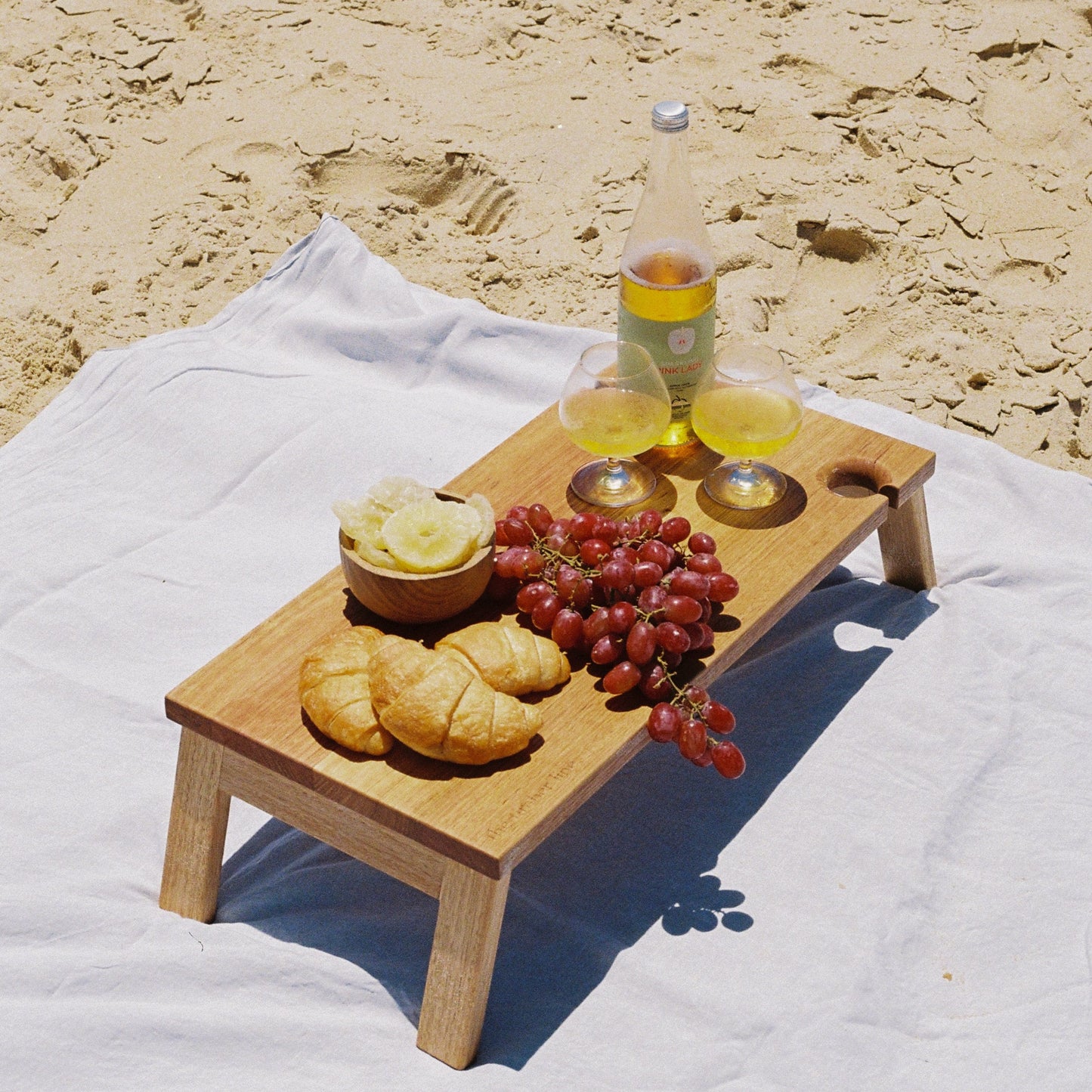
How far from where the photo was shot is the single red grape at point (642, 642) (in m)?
1.95

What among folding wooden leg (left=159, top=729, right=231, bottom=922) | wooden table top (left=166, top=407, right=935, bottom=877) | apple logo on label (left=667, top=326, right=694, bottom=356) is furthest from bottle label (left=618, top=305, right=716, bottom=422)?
folding wooden leg (left=159, top=729, right=231, bottom=922)

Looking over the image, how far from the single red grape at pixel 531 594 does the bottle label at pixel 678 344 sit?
49cm

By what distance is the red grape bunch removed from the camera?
1.95 metres

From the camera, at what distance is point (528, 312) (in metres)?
3.71

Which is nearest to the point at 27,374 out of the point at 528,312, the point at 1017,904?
the point at 528,312

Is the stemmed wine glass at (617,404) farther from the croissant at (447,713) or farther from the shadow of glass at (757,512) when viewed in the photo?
the croissant at (447,713)

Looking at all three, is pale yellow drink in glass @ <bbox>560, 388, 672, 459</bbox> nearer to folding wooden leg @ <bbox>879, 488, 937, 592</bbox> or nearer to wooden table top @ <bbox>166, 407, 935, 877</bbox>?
wooden table top @ <bbox>166, 407, 935, 877</bbox>

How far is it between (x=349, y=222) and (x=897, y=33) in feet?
6.08

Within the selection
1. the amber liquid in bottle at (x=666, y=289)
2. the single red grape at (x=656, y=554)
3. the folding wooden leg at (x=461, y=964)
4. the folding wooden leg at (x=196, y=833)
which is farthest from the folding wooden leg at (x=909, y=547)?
the folding wooden leg at (x=196, y=833)

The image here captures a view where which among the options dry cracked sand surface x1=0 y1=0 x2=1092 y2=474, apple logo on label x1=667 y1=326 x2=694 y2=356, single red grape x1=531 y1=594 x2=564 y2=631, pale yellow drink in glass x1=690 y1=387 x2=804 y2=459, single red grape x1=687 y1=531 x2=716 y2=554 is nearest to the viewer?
single red grape x1=531 y1=594 x2=564 y2=631

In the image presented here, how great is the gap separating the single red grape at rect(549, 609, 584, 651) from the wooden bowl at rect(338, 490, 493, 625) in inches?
5.0

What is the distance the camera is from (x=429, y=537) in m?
2.03

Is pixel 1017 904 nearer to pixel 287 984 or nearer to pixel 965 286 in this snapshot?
pixel 287 984

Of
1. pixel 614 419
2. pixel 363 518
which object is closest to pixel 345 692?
pixel 363 518
